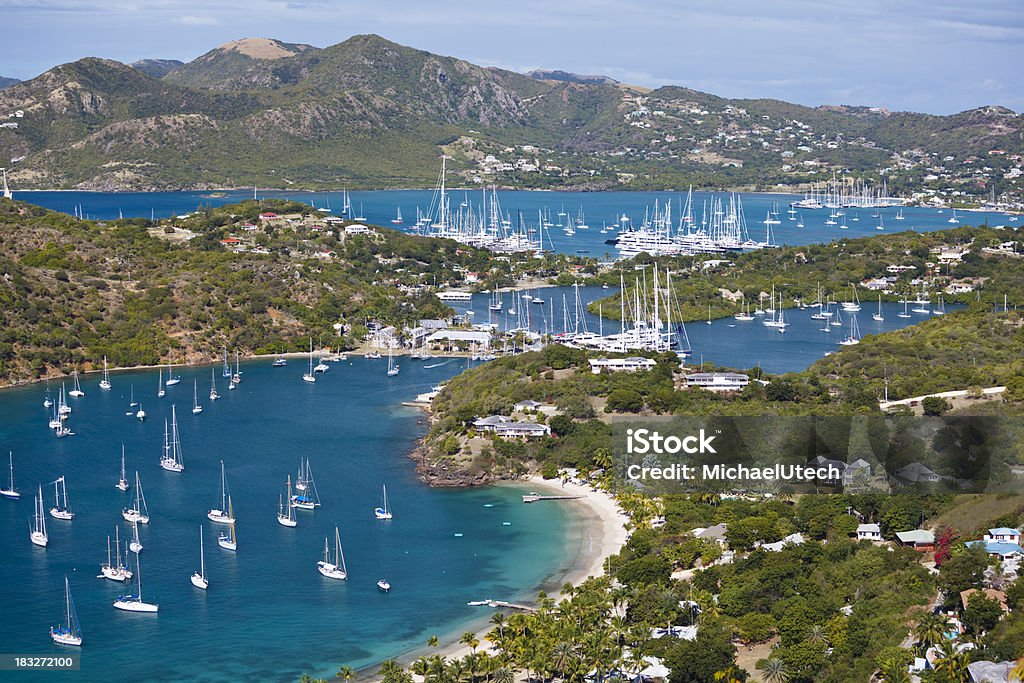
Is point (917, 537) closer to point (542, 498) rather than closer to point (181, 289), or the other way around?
point (542, 498)

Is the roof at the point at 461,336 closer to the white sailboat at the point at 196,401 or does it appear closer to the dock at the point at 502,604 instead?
the white sailboat at the point at 196,401

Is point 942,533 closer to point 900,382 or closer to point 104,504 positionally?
point 900,382

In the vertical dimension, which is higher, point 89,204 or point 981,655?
point 89,204

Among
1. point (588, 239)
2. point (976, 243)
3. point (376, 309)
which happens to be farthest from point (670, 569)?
point (588, 239)

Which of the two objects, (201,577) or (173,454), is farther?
(173,454)

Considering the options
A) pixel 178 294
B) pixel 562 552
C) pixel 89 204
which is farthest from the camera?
pixel 89 204

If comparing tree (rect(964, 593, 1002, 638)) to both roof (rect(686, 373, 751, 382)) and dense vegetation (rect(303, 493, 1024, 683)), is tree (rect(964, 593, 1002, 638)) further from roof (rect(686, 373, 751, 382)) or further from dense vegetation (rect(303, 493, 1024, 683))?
roof (rect(686, 373, 751, 382))

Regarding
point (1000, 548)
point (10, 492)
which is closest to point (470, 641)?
point (1000, 548)
